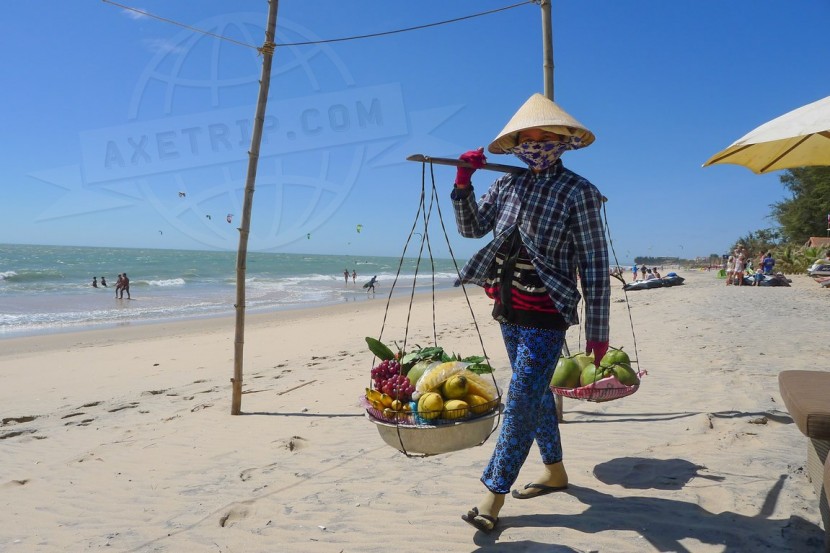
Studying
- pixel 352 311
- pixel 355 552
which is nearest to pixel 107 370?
pixel 355 552

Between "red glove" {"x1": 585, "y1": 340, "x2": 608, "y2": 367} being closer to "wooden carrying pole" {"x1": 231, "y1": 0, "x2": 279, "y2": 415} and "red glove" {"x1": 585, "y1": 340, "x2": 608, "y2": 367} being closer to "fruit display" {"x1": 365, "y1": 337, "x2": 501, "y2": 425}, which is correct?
"fruit display" {"x1": 365, "y1": 337, "x2": 501, "y2": 425}

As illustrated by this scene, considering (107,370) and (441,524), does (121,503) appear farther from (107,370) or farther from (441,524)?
(107,370)

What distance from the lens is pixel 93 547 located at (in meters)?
2.72

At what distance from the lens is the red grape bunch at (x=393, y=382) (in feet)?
7.87

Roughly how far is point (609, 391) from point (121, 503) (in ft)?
9.57

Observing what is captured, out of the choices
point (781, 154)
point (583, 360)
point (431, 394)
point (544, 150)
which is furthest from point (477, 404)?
point (781, 154)

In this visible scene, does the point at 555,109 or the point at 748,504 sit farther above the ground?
the point at 555,109

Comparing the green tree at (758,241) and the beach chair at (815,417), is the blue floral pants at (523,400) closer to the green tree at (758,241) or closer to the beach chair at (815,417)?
the beach chair at (815,417)

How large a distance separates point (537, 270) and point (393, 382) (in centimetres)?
82

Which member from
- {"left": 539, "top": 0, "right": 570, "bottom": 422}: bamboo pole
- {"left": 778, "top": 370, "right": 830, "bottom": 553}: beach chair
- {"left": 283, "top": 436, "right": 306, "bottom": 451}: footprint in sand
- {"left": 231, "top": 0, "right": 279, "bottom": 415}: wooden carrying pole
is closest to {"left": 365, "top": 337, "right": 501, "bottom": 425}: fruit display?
{"left": 778, "top": 370, "right": 830, "bottom": 553}: beach chair

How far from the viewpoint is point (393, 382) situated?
246 centimetres

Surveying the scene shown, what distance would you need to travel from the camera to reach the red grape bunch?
2.40 m

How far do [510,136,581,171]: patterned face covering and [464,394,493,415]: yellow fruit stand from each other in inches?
43.3

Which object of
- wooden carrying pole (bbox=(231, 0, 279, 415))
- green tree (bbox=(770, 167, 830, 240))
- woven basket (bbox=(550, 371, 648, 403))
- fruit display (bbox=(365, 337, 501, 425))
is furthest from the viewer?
green tree (bbox=(770, 167, 830, 240))
